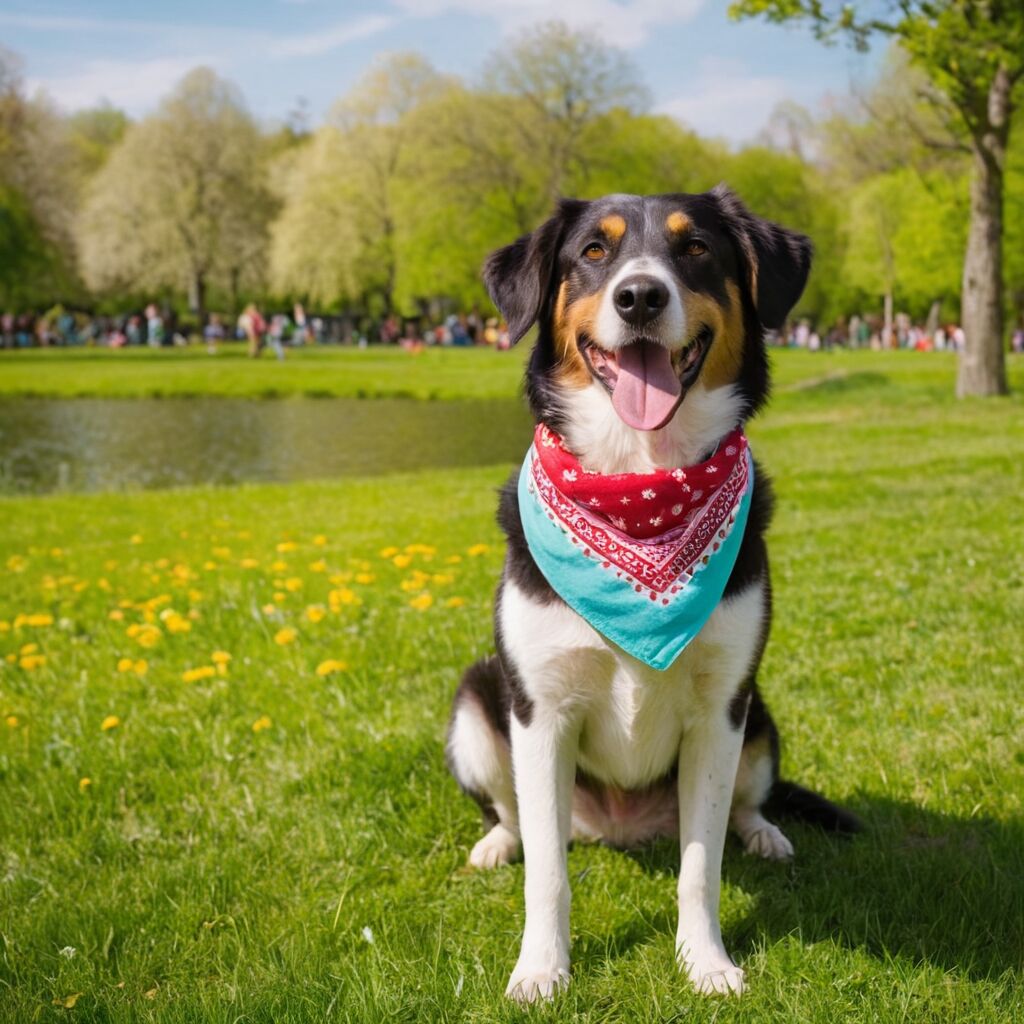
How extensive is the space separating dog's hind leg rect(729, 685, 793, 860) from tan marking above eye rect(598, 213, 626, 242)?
5.20ft

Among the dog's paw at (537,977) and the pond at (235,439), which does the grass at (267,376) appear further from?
the dog's paw at (537,977)

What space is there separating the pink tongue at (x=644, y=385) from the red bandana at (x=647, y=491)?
21 cm

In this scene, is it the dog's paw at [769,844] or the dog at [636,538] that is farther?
the dog's paw at [769,844]

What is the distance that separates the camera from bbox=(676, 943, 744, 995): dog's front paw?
297 centimetres

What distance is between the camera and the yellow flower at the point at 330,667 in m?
5.37

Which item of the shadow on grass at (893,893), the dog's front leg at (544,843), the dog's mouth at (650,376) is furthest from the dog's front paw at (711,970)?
the dog's mouth at (650,376)

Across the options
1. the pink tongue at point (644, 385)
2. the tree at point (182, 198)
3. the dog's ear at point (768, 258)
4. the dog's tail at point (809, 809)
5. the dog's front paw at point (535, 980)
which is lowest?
the dog's front paw at point (535, 980)

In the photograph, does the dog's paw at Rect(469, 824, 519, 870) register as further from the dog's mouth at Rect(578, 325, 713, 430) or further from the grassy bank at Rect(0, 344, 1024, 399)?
the grassy bank at Rect(0, 344, 1024, 399)

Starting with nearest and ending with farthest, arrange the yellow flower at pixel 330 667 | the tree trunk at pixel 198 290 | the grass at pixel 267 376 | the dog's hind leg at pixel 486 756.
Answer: the dog's hind leg at pixel 486 756
the yellow flower at pixel 330 667
the grass at pixel 267 376
the tree trunk at pixel 198 290

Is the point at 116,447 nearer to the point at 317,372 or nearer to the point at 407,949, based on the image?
the point at 317,372

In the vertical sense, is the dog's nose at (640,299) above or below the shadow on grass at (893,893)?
above

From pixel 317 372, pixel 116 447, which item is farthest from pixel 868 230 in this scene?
pixel 116 447

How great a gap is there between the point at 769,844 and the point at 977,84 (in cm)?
1720

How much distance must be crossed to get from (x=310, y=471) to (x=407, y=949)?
1419cm
